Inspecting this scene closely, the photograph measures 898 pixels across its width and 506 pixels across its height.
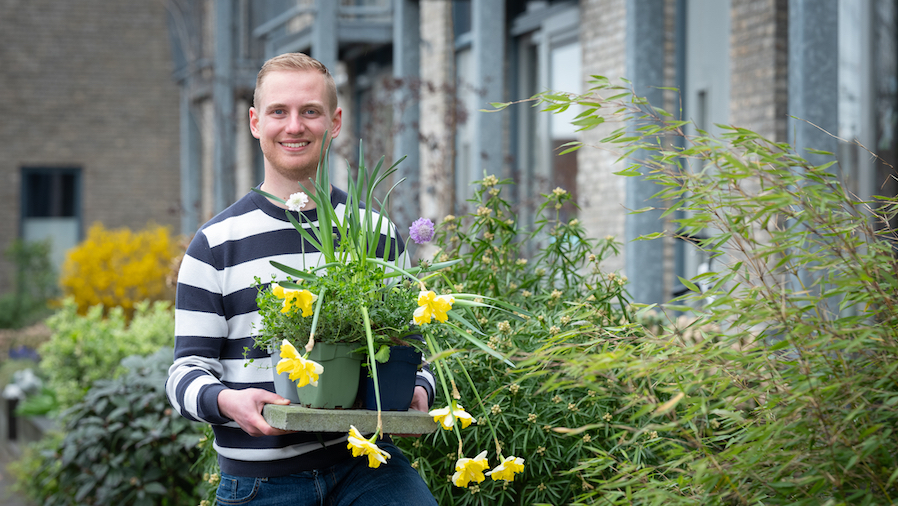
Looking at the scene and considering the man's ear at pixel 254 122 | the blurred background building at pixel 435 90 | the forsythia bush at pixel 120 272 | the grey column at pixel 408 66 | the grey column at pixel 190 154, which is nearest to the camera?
the man's ear at pixel 254 122

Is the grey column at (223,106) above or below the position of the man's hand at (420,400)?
above

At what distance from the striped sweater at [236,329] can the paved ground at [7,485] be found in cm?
430

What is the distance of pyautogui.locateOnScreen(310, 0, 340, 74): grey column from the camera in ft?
27.3

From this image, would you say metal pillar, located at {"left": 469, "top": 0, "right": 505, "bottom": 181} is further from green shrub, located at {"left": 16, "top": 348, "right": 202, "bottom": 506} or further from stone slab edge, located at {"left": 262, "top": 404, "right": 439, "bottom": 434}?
stone slab edge, located at {"left": 262, "top": 404, "right": 439, "bottom": 434}

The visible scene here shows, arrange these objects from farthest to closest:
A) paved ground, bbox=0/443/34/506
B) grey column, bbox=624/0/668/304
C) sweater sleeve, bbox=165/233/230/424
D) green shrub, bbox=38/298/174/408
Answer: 1. paved ground, bbox=0/443/34/506
2. green shrub, bbox=38/298/174/408
3. grey column, bbox=624/0/668/304
4. sweater sleeve, bbox=165/233/230/424

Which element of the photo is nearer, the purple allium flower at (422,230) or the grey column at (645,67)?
the purple allium flower at (422,230)

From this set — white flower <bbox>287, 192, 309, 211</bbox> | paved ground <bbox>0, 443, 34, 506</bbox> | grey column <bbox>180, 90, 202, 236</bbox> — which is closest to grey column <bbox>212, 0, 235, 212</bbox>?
paved ground <bbox>0, 443, 34, 506</bbox>

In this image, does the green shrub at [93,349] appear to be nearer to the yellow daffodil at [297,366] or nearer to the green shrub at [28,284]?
the yellow daffodil at [297,366]

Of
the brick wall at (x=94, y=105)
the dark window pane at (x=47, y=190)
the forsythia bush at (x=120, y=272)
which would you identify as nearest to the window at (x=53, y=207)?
the dark window pane at (x=47, y=190)

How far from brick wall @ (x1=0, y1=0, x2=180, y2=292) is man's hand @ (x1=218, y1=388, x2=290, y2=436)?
48.4ft

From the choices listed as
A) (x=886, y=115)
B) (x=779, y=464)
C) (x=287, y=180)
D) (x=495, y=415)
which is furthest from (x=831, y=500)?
(x=886, y=115)

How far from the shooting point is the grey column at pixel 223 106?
32.3 ft

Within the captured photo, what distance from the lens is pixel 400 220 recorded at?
741 centimetres

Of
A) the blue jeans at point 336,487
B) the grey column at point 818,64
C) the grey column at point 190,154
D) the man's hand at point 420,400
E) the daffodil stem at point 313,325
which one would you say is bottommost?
the blue jeans at point 336,487
